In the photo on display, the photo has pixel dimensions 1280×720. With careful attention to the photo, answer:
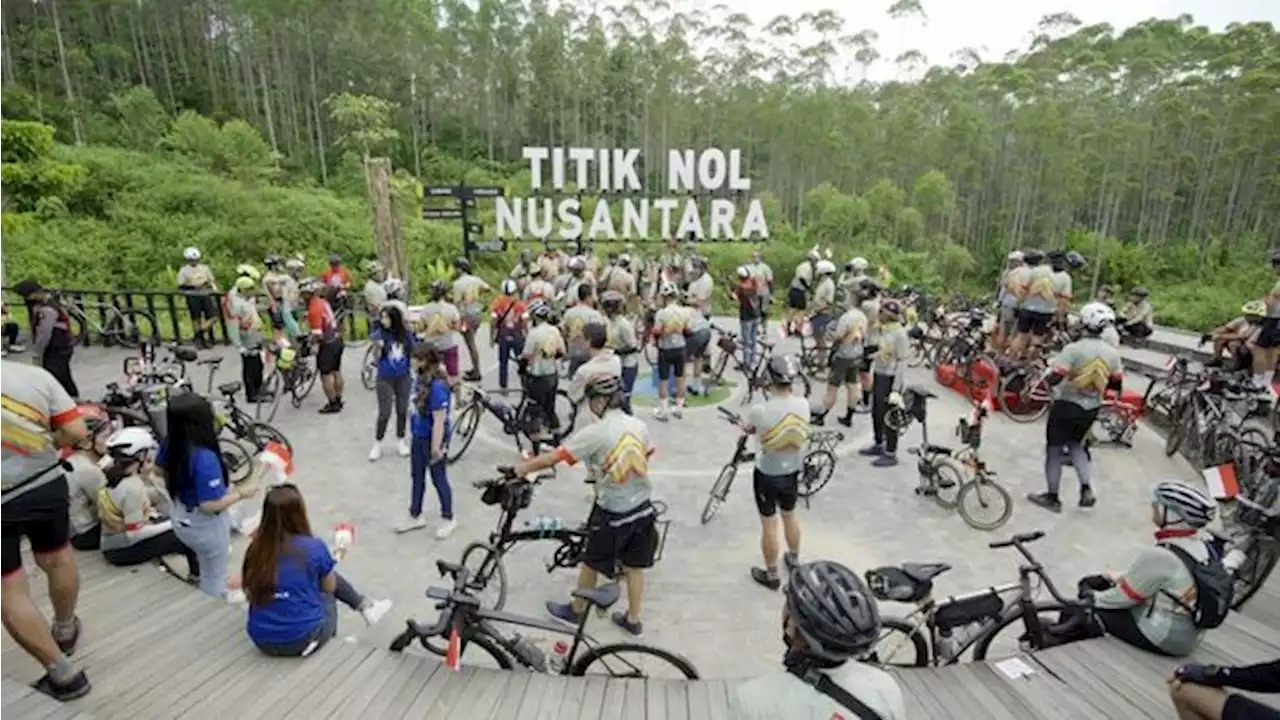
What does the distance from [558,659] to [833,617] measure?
104 inches

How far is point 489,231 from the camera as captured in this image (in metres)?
28.5

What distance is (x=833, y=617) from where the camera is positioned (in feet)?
5.74

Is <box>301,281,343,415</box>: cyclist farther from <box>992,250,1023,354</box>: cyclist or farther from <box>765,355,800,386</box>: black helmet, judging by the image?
<box>992,250,1023,354</box>: cyclist

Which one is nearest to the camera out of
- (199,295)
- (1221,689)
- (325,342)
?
(1221,689)

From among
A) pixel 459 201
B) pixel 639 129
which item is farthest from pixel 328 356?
pixel 639 129

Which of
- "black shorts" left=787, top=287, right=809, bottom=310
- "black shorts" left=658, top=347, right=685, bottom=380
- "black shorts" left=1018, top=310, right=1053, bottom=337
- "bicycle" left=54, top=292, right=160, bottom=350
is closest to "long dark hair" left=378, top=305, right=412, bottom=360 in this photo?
"black shorts" left=658, top=347, right=685, bottom=380

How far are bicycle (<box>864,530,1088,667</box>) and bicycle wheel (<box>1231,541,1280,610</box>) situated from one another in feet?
5.15

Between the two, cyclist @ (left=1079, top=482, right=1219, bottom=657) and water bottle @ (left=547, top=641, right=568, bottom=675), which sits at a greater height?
cyclist @ (left=1079, top=482, right=1219, bottom=657)

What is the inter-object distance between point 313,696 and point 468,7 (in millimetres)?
41216

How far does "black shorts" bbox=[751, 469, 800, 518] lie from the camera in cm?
507

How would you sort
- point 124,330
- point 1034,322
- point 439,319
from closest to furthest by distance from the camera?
point 439,319 → point 1034,322 → point 124,330

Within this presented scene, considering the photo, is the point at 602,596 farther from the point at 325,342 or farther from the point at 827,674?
the point at 325,342

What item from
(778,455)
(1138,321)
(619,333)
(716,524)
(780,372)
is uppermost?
(780,372)

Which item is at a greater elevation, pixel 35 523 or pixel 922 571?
pixel 35 523
